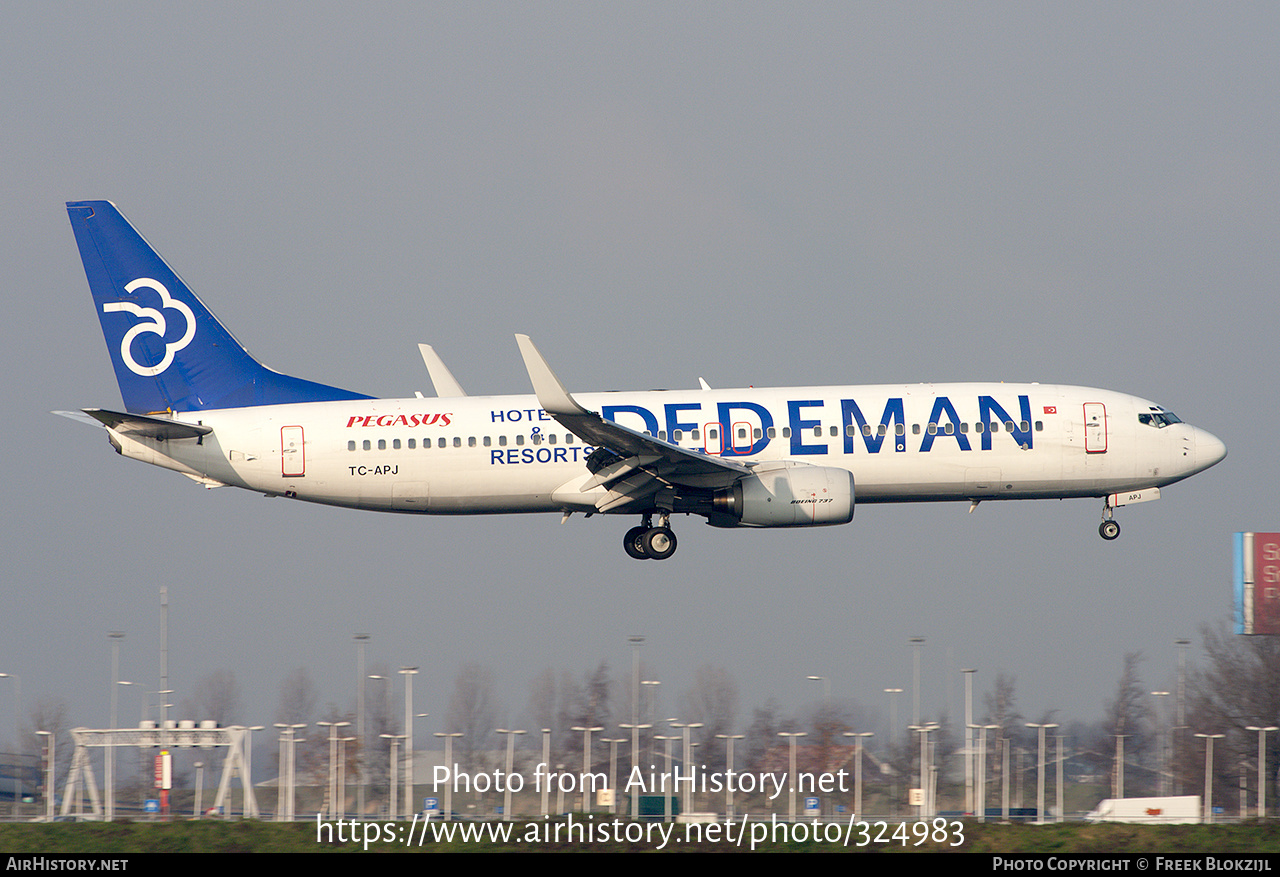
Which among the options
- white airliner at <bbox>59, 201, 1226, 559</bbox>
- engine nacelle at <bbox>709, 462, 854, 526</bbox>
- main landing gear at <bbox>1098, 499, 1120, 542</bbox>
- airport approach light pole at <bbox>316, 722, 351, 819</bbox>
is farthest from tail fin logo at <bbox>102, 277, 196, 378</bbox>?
main landing gear at <bbox>1098, 499, 1120, 542</bbox>

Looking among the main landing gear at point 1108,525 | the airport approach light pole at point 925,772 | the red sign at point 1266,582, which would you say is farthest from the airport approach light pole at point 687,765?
the red sign at point 1266,582

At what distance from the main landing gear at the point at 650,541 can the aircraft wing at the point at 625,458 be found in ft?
4.19

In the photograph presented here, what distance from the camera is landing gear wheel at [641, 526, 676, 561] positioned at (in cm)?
3900

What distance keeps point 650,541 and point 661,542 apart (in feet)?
1.10

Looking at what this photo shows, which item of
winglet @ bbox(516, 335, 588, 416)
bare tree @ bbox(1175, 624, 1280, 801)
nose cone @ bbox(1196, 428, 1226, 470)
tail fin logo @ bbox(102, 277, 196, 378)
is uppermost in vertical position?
tail fin logo @ bbox(102, 277, 196, 378)

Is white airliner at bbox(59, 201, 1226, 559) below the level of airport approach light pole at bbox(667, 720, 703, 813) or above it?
above

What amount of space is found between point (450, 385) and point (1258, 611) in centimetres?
5025


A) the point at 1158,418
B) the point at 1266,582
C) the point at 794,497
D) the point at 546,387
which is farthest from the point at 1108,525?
the point at 1266,582

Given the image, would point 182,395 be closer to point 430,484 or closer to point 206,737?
point 430,484

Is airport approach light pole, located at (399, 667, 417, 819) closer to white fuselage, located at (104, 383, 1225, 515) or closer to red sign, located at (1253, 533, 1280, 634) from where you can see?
white fuselage, located at (104, 383, 1225, 515)

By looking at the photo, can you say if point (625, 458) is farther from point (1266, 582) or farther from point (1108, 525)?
point (1266, 582)

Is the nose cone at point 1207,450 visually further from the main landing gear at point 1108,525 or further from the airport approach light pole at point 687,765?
the airport approach light pole at point 687,765

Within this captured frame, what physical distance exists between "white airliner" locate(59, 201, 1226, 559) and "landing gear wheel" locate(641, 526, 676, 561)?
0.04m

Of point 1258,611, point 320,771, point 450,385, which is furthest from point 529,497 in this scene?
point 1258,611
